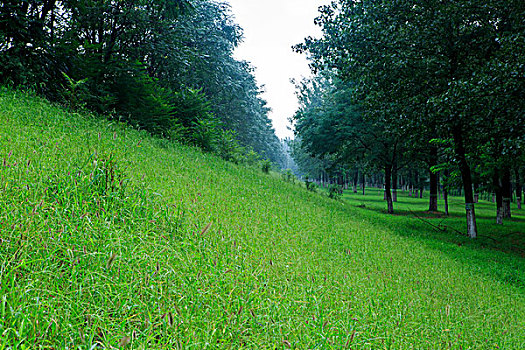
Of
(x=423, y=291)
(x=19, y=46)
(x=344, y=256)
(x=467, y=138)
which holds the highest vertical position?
(x=19, y=46)

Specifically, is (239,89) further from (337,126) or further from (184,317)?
(184,317)

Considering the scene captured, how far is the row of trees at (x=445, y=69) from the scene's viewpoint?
324 inches

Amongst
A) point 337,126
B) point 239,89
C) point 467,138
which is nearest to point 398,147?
point 337,126

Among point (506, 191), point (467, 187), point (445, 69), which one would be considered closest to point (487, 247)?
point (467, 187)

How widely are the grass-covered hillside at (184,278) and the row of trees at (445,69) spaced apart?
5619 mm

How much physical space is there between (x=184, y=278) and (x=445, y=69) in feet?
40.3

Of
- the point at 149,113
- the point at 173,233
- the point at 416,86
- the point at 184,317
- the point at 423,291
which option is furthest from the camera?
the point at 149,113

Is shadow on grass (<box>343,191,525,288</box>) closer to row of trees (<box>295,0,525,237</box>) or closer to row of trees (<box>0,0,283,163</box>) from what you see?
row of trees (<box>295,0,525,237</box>)

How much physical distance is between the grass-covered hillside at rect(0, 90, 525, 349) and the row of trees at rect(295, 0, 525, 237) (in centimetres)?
562

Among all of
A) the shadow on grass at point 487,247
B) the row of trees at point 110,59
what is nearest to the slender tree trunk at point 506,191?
the shadow on grass at point 487,247

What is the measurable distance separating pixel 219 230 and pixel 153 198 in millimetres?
1167

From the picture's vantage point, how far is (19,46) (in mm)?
9586

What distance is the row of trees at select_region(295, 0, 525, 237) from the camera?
8234 millimetres

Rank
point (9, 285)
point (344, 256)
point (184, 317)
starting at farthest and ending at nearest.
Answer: point (344, 256)
point (184, 317)
point (9, 285)
